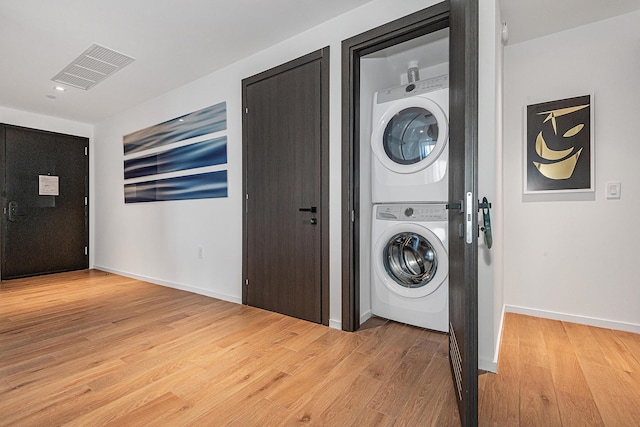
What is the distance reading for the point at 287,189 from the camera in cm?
255

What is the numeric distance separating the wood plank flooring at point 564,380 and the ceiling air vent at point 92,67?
3.71m

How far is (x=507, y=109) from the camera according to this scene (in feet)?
A: 8.64

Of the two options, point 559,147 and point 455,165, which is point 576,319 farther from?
point 455,165

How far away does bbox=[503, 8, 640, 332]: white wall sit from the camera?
220 cm

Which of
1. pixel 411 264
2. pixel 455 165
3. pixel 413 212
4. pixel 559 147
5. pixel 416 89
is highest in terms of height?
pixel 416 89

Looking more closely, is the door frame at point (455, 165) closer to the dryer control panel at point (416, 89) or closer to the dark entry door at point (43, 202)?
the dryer control panel at point (416, 89)

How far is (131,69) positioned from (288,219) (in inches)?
87.2

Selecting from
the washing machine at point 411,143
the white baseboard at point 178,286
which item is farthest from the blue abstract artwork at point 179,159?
the washing machine at point 411,143

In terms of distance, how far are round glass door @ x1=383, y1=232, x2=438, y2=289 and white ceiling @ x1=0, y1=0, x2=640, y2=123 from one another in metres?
1.72

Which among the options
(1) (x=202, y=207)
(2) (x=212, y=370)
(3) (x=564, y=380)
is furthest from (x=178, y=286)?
(3) (x=564, y=380)

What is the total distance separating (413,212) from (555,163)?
1.25 meters

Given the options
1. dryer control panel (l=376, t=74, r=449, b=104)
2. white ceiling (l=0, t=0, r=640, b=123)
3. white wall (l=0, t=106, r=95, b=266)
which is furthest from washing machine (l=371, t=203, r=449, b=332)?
white wall (l=0, t=106, r=95, b=266)

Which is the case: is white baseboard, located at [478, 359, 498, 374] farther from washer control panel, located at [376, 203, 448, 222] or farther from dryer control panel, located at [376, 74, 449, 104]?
dryer control panel, located at [376, 74, 449, 104]

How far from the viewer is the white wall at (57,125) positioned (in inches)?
164
